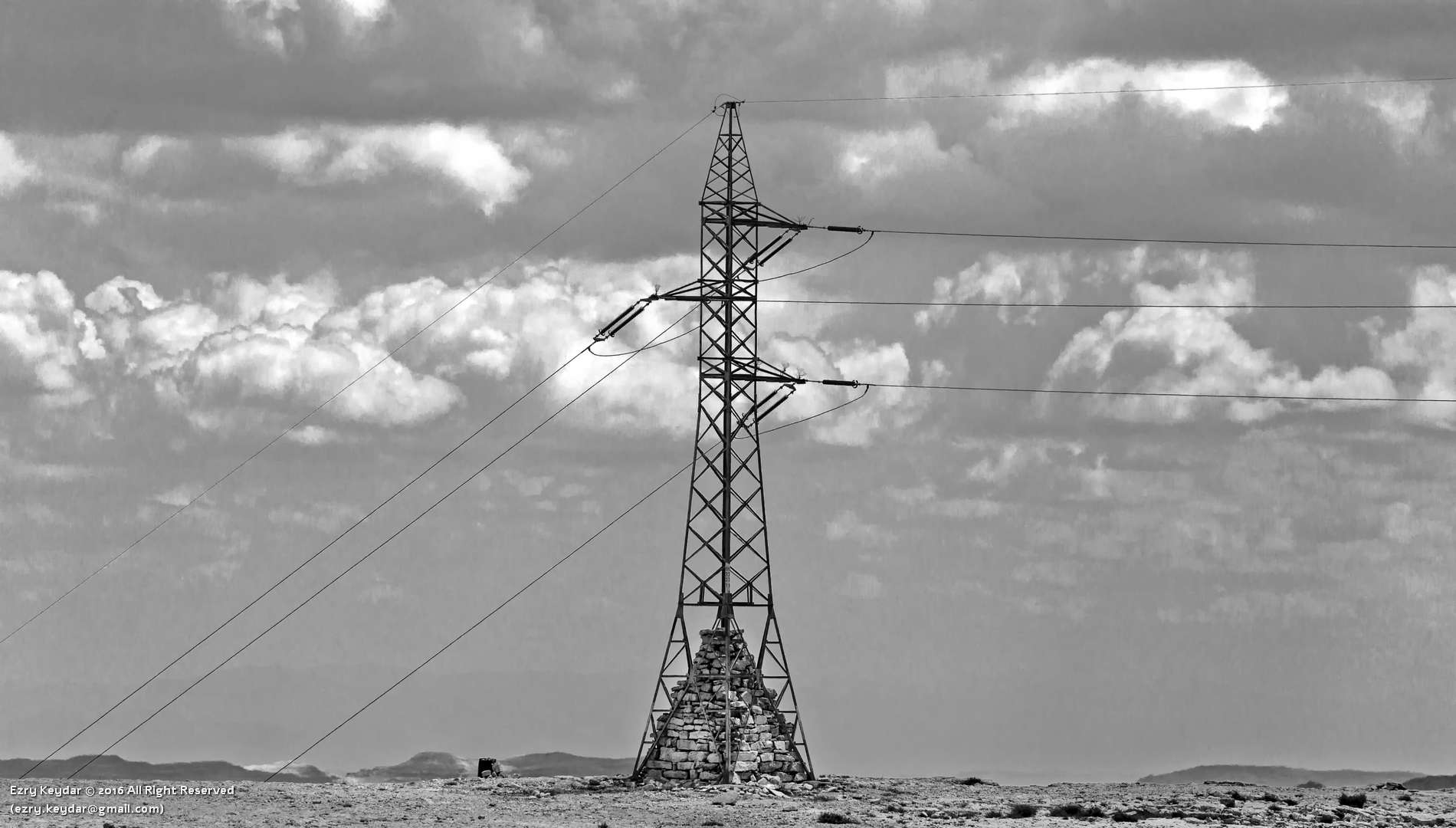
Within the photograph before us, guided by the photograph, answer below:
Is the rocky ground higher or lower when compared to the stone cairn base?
lower

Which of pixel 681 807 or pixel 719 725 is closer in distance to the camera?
pixel 681 807

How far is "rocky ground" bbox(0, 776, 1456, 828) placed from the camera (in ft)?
186

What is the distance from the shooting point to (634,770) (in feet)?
221

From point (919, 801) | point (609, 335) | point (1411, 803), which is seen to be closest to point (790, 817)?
point (919, 801)

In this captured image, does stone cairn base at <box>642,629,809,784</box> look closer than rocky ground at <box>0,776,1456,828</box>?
No

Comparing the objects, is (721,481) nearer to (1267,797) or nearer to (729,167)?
(729,167)

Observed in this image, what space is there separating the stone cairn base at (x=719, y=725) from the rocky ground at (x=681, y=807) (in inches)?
45.8

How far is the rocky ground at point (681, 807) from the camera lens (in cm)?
5672

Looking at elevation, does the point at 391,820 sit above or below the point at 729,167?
below

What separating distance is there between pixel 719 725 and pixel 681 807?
245 inches

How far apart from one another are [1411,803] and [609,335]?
36.2m

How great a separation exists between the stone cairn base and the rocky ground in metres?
1.16

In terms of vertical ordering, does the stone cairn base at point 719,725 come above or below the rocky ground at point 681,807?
above

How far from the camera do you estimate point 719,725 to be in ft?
214
